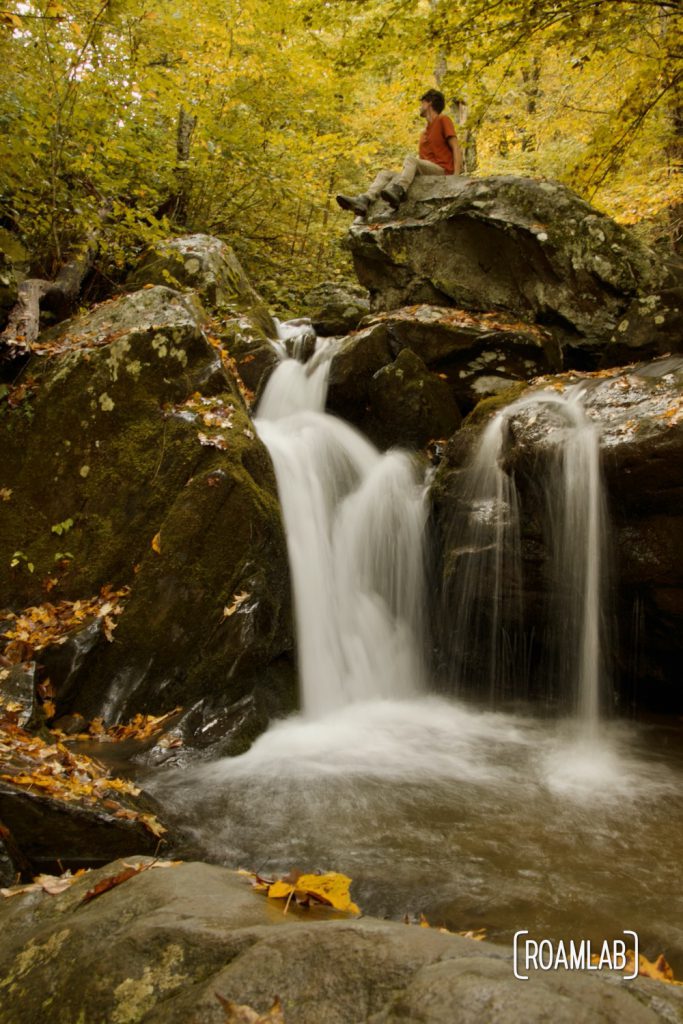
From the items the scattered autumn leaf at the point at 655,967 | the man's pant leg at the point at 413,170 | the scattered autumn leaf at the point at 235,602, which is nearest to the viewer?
the scattered autumn leaf at the point at 655,967

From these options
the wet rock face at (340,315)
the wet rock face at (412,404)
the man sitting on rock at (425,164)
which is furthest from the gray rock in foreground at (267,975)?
the man sitting on rock at (425,164)

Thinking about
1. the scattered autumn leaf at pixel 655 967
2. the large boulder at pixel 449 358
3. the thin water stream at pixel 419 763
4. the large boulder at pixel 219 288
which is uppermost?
the large boulder at pixel 219 288

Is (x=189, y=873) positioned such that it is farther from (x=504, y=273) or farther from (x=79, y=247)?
(x=504, y=273)

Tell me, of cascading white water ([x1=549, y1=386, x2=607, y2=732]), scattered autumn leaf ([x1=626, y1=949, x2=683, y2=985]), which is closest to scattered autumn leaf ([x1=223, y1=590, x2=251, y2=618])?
cascading white water ([x1=549, y1=386, x2=607, y2=732])

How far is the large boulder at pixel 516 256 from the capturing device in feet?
29.6

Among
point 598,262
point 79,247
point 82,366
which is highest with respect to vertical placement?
point 598,262

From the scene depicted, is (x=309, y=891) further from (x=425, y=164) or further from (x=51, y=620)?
(x=425, y=164)

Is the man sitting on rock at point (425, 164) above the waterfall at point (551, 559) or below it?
above

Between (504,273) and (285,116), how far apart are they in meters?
5.37

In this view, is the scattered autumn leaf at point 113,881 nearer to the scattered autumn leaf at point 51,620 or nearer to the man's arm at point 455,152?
the scattered autumn leaf at point 51,620

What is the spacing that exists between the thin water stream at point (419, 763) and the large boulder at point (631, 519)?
180 millimetres

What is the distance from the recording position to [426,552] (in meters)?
7.14

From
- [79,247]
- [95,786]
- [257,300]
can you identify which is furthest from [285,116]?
[95,786]

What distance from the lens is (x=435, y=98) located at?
32.8 ft
